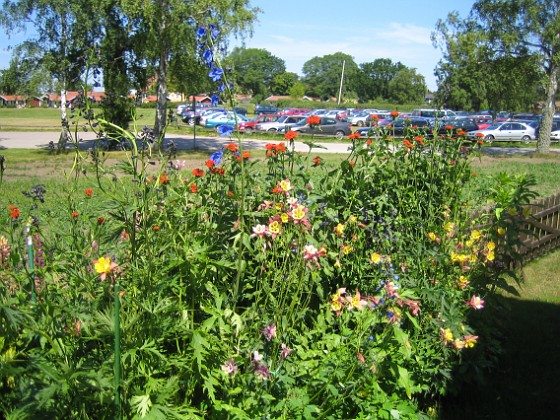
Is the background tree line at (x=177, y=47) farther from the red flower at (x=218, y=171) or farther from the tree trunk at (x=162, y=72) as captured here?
the red flower at (x=218, y=171)

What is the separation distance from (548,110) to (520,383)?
68.5 feet

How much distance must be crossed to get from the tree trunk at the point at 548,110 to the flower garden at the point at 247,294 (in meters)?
19.8

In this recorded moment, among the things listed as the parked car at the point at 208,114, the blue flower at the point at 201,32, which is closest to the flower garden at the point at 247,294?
the blue flower at the point at 201,32

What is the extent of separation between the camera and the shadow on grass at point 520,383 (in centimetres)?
333

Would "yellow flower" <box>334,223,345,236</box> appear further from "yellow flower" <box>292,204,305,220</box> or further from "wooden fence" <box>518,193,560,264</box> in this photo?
"wooden fence" <box>518,193,560,264</box>

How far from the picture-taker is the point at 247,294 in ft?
8.57

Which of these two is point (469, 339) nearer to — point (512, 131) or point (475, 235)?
point (475, 235)

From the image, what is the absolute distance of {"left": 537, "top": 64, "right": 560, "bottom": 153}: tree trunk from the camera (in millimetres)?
20625

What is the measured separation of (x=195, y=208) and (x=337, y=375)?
1.10 meters

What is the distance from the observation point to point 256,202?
10.0 feet

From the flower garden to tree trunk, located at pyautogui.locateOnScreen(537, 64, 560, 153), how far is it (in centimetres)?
1984

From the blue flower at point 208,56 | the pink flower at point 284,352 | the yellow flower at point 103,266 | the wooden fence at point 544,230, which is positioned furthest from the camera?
the wooden fence at point 544,230

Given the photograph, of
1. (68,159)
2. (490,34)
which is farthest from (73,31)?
(490,34)

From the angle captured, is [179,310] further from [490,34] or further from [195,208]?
[490,34]
